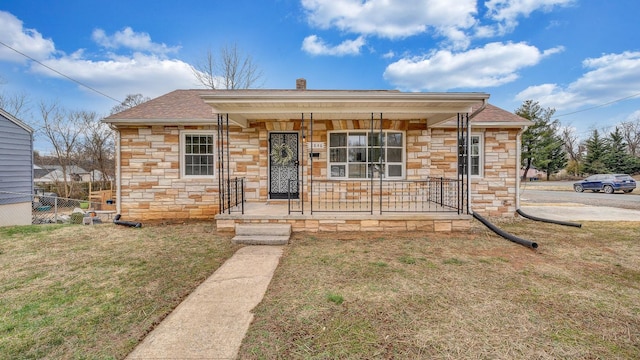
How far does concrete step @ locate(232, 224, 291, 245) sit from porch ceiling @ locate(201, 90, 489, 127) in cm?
255

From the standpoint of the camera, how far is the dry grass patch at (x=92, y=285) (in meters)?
2.12

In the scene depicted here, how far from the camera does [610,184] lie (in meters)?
16.2

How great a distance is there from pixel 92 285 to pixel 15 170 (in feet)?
34.1

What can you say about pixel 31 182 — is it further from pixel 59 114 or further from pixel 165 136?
pixel 59 114

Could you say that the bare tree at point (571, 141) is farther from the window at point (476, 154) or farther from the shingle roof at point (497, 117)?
the window at point (476, 154)

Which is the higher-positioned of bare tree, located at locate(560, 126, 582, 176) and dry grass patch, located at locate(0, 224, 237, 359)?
bare tree, located at locate(560, 126, 582, 176)

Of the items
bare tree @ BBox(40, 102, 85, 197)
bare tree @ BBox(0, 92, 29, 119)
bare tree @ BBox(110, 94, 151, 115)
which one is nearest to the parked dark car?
bare tree @ BBox(110, 94, 151, 115)

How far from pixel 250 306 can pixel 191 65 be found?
624 inches

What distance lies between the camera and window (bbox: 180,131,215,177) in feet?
24.5

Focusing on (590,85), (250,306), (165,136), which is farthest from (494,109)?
(590,85)

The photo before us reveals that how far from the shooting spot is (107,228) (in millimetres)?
6602

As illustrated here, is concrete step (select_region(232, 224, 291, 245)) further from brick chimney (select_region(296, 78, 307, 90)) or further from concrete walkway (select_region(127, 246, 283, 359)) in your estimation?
brick chimney (select_region(296, 78, 307, 90))

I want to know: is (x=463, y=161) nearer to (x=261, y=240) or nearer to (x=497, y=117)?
(x=497, y=117)

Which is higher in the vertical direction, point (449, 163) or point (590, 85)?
point (590, 85)
